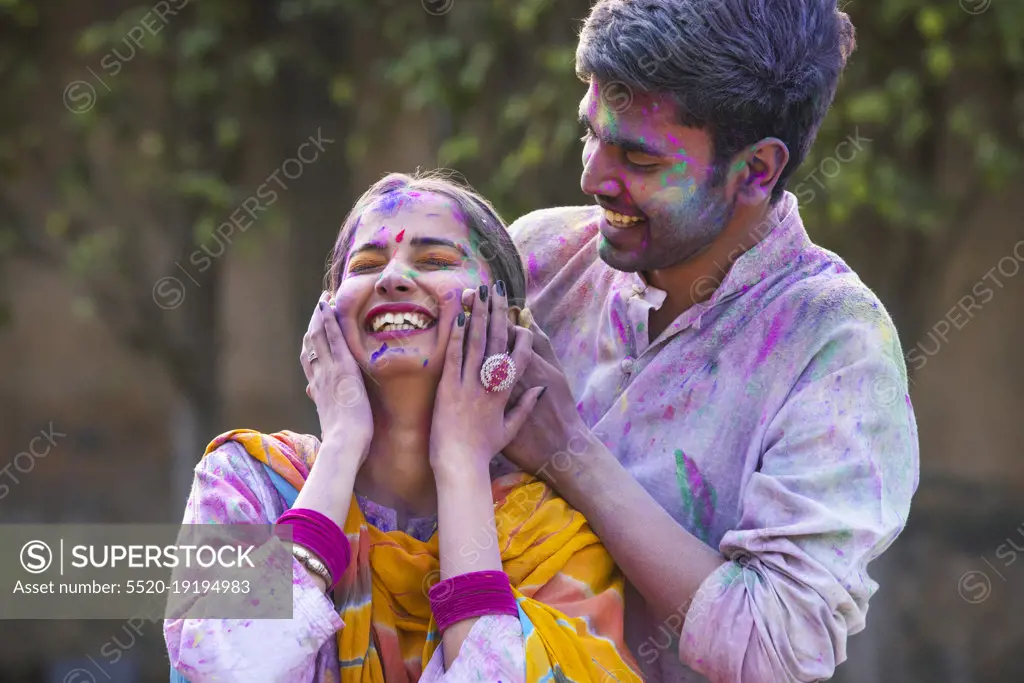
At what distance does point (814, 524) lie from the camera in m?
2.43

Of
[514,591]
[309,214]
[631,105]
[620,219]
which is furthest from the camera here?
[309,214]

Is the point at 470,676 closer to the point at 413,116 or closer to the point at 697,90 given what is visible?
the point at 697,90

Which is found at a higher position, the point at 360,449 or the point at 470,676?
the point at 360,449

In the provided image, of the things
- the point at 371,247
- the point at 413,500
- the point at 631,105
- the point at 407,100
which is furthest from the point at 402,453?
the point at 407,100

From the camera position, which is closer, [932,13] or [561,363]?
[561,363]

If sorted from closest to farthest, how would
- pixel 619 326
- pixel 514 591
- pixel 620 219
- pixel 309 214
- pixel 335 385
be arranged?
pixel 514 591 → pixel 335 385 → pixel 620 219 → pixel 619 326 → pixel 309 214

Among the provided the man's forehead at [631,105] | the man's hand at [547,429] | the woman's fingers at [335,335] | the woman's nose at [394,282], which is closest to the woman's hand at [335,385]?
the woman's fingers at [335,335]

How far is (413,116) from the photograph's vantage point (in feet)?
25.9

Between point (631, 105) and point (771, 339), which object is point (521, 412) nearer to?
point (771, 339)

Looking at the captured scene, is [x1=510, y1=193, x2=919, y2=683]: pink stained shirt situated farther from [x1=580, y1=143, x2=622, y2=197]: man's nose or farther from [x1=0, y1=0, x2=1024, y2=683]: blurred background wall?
[x1=0, y1=0, x2=1024, y2=683]: blurred background wall

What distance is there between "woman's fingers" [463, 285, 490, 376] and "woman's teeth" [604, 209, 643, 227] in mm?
356

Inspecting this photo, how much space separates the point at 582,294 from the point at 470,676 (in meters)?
1.11

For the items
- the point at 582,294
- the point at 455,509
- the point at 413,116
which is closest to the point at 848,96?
the point at 413,116

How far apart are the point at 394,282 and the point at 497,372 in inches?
10.8
